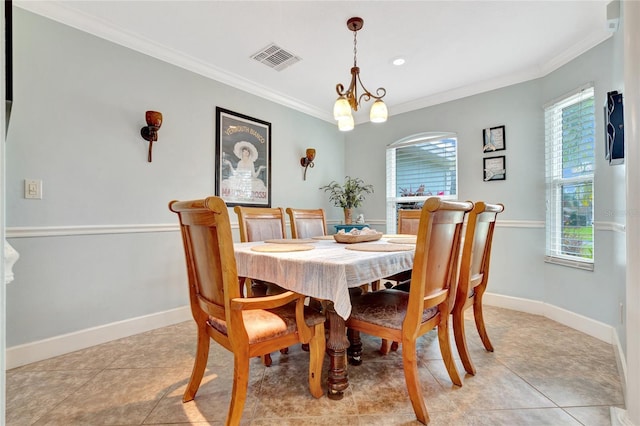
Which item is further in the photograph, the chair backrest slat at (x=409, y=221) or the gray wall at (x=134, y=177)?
the chair backrest slat at (x=409, y=221)

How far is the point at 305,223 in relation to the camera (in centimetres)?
282

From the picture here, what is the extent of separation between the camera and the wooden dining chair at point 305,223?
8.77 feet

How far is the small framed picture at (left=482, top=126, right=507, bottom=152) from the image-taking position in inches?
125

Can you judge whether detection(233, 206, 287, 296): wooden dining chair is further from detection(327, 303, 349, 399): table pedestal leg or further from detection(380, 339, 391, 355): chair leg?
detection(380, 339, 391, 355): chair leg

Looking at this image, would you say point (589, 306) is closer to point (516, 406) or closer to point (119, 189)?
point (516, 406)

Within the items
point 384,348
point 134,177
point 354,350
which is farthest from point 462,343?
point 134,177

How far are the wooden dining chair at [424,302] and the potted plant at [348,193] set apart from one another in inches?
96.3

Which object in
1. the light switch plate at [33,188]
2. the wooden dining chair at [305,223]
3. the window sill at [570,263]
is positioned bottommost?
the window sill at [570,263]

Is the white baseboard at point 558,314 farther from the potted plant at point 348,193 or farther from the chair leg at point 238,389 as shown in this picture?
the chair leg at point 238,389

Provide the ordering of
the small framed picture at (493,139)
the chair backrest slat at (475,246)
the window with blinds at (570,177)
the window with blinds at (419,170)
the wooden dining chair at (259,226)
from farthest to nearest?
the window with blinds at (419,170) → the small framed picture at (493,139) → the window with blinds at (570,177) → the wooden dining chair at (259,226) → the chair backrest slat at (475,246)

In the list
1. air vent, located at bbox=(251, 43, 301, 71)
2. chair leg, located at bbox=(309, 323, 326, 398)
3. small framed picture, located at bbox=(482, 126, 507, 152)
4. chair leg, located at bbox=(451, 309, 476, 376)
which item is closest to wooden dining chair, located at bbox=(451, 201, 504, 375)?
chair leg, located at bbox=(451, 309, 476, 376)

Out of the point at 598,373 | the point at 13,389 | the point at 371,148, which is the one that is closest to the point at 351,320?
the point at 598,373

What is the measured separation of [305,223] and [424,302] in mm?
1589

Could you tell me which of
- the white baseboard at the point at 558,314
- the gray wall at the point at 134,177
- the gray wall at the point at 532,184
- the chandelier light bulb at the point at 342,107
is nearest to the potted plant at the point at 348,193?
the gray wall at the point at 532,184
